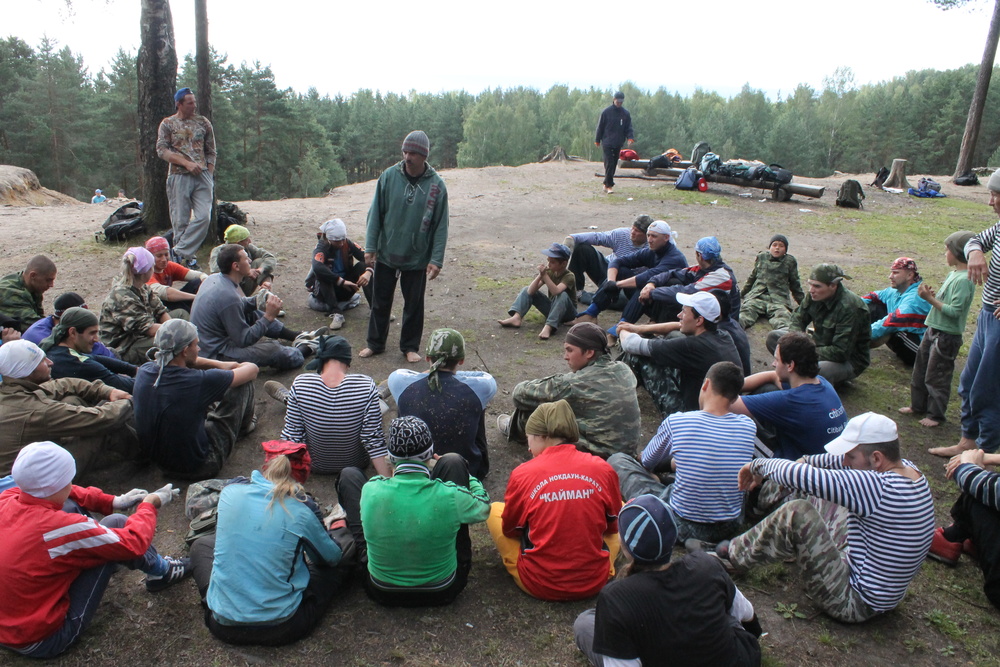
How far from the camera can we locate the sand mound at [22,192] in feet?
51.5

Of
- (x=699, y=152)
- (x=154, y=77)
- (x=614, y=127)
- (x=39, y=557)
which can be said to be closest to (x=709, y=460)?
(x=39, y=557)

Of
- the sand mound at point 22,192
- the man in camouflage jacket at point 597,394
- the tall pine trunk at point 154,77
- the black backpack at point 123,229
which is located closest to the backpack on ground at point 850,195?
the man in camouflage jacket at point 597,394

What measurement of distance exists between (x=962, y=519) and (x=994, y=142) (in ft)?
188

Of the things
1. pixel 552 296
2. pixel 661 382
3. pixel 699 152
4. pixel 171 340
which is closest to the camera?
pixel 171 340

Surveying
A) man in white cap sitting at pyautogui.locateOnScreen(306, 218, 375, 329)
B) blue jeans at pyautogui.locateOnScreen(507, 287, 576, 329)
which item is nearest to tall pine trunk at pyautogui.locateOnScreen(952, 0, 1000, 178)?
blue jeans at pyautogui.locateOnScreen(507, 287, 576, 329)

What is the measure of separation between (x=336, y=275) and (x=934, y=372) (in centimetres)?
629

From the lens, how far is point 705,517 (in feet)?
13.3

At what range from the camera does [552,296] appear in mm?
7828

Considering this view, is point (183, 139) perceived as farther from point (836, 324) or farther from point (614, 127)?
point (614, 127)

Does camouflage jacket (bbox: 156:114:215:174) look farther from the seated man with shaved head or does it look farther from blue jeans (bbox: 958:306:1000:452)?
blue jeans (bbox: 958:306:1000:452)

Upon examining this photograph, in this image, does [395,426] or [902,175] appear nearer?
[395,426]

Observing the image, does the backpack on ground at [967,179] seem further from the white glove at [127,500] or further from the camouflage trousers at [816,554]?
the white glove at [127,500]

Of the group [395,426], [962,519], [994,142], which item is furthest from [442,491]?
[994,142]

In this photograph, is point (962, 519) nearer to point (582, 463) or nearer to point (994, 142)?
point (582, 463)
